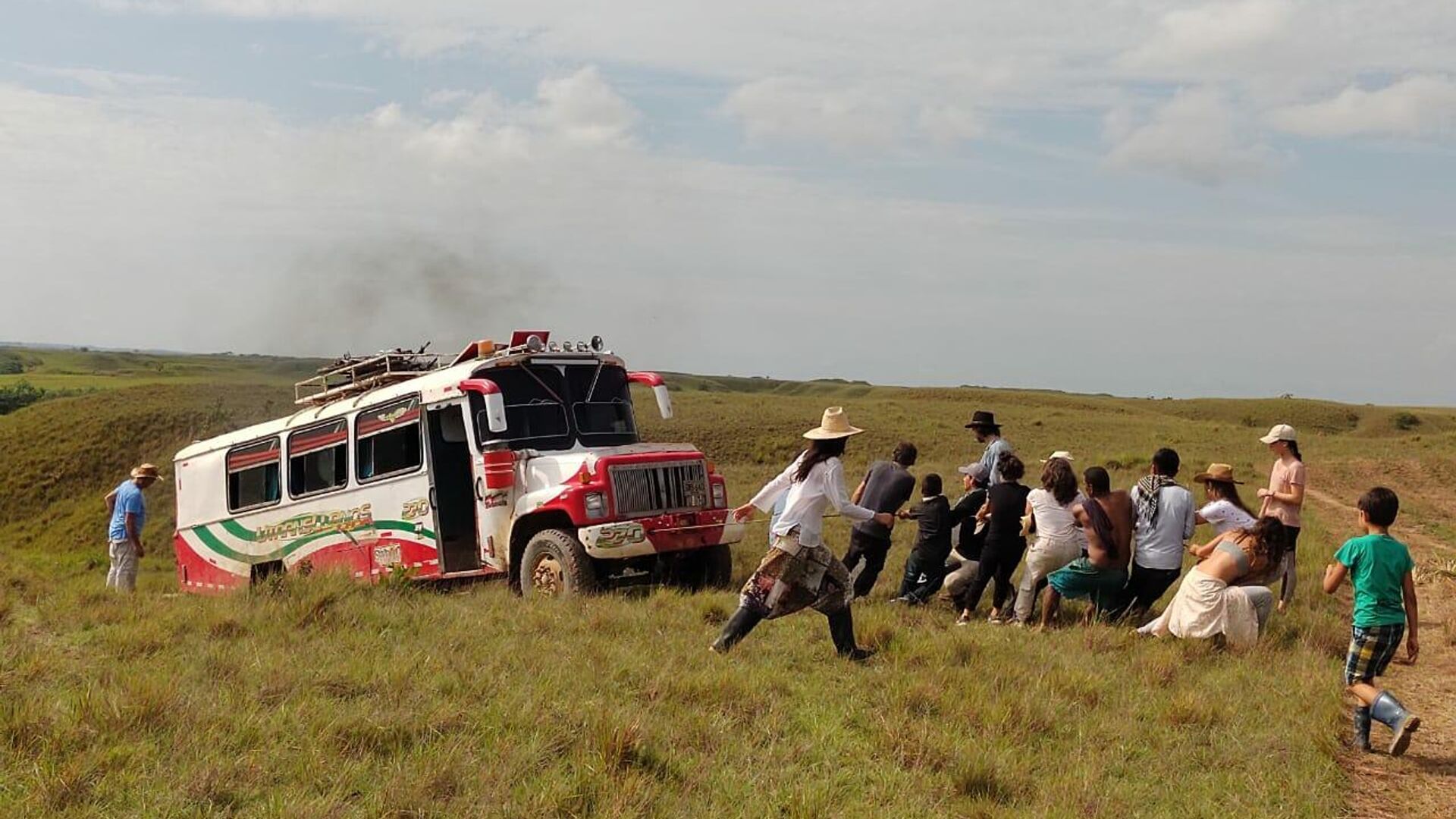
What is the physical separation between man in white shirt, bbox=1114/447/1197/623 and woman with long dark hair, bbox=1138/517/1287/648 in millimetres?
809

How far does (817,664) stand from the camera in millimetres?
8812

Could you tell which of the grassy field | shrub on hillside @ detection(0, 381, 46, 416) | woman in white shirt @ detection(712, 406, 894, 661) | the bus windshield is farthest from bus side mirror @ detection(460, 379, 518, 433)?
shrub on hillside @ detection(0, 381, 46, 416)

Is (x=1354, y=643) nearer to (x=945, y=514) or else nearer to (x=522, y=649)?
(x=945, y=514)

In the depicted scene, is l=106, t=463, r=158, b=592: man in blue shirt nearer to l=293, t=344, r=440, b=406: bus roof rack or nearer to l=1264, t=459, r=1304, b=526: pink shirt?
l=293, t=344, r=440, b=406: bus roof rack

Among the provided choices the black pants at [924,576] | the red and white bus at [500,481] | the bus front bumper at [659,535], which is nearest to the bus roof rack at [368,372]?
the red and white bus at [500,481]

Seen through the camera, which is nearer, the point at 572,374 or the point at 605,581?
the point at 605,581

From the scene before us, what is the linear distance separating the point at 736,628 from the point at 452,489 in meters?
5.22

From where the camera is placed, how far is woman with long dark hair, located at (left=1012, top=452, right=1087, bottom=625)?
1056 cm

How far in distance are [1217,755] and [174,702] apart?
237 inches

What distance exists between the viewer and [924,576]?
1172 centimetres

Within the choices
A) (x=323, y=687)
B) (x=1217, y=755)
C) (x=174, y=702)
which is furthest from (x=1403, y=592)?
(x=174, y=702)

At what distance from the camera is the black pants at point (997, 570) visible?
1084 centimetres

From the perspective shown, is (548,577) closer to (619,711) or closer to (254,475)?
(619,711)

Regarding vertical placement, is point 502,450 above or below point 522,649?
above
